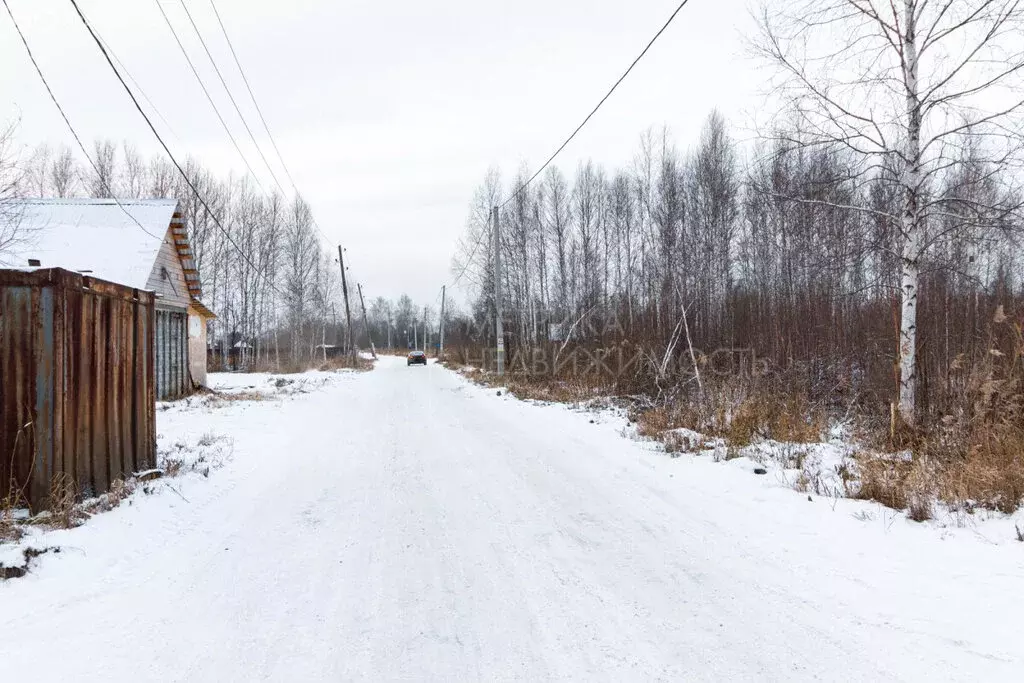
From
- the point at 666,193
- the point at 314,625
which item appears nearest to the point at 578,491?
the point at 314,625

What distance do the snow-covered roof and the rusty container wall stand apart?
11368 mm

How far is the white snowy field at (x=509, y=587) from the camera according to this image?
8.87 ft

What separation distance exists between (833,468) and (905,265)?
3041mm

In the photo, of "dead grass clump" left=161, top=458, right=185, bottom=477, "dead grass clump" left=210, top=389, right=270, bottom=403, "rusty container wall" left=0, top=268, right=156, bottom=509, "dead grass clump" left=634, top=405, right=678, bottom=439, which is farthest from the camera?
"dead grass clump" left=210, top=389, right=270, bottom=403

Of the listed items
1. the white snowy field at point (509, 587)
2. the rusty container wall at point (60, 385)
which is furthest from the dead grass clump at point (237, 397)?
the rusty container wall at point (60, 385)

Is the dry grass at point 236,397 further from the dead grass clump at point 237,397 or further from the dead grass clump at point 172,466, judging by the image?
the dead grass clump at point 172,466

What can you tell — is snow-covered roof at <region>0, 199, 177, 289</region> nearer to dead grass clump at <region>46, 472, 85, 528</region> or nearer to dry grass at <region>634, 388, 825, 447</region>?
dead grass clump at <region>46, 472, 85, 528</region>

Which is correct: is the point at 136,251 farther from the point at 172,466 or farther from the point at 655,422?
the point at 655,422

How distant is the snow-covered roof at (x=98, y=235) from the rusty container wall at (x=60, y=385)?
11.4 m

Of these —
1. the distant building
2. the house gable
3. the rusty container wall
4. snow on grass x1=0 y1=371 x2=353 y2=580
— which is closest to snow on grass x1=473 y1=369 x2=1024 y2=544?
snow on grass x1=0 y1=371 x2=353 y2=580

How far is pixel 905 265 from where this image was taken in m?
7.43

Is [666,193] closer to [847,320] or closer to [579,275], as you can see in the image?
[579,275]

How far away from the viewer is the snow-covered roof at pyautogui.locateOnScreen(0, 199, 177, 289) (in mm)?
15219

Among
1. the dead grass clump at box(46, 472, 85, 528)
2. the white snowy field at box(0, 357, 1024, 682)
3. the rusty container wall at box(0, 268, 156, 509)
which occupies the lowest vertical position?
the white snowy field at box(0, 357, 1024, 682)
